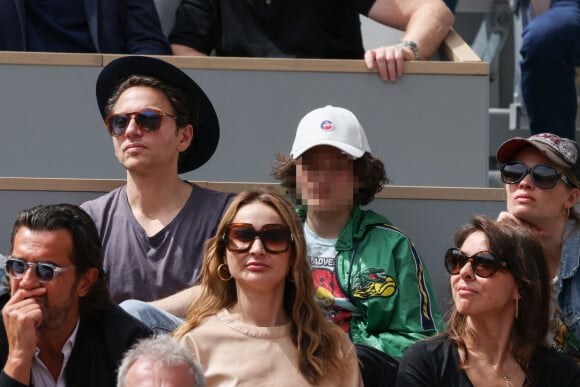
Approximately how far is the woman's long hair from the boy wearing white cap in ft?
0.89

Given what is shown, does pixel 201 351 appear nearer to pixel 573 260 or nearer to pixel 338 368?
pixel 338 368

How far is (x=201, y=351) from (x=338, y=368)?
41 cm

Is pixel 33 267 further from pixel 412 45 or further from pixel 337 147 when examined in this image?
pixel 412 45

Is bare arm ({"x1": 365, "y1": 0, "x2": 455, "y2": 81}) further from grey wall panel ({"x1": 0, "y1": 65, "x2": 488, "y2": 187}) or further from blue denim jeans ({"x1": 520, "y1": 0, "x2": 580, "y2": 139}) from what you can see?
blue denim jeans ({"x1": 520, "y1": 0, "x2": 580, "y2": 139})

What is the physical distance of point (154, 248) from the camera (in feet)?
14.5

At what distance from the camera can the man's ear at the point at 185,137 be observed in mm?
4684

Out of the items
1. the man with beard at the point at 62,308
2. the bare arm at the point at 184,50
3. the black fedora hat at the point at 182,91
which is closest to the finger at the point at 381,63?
the bare arm at the point at 184,50

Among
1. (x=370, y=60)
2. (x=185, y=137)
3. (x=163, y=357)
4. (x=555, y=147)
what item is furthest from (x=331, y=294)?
(x=370, y=60)

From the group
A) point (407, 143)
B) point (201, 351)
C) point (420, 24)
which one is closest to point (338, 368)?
point (201, 351)

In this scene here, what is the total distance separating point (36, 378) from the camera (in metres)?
3.71

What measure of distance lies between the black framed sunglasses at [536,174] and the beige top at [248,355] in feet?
3.54

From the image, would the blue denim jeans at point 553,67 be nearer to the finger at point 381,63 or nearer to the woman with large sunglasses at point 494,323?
the finger at point 381,63

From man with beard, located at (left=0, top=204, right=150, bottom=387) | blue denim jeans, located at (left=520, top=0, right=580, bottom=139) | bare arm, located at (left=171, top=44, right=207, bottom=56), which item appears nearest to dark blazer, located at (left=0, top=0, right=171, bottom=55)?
bare arm, located at (left=171, top=44, right=207, bottom=56)

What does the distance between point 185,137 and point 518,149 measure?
122 cm
